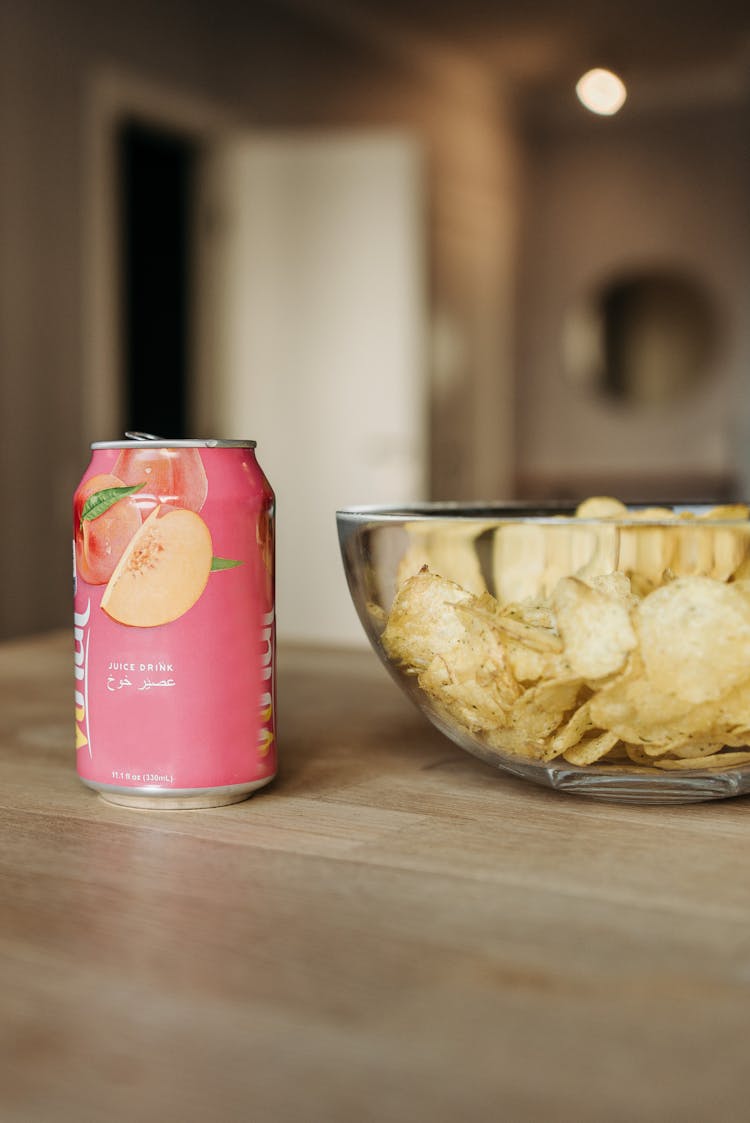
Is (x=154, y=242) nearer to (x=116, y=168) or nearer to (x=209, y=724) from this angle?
(x=116, y=168)

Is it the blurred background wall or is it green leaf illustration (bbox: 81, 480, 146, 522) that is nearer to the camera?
green leaf illustration (bbox: 81, 480, 146, 522)

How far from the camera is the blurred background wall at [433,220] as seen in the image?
140 inches

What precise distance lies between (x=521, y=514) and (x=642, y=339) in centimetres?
583

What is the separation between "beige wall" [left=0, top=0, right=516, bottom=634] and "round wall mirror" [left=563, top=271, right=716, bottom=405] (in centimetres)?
104

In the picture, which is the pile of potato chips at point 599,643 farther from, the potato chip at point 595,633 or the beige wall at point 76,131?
the beige wall at point 76,131

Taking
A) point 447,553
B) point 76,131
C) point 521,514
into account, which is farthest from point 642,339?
point 447,553

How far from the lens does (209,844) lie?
1.93 ft

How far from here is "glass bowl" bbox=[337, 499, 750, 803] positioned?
1.91 feet

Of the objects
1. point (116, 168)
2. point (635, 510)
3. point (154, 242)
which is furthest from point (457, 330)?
point (635, 510)

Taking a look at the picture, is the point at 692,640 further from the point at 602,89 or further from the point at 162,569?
the point at 602,89

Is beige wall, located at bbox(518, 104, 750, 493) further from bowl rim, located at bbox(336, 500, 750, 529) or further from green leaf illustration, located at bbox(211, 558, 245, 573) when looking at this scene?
green leaf illustration, located at bbox(211, 558, 245, 573)

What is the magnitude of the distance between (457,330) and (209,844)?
207 inches

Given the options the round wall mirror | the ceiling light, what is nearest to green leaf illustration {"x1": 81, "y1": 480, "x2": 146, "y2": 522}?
the ceiling light

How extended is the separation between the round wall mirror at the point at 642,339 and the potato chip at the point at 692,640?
5.75 m
